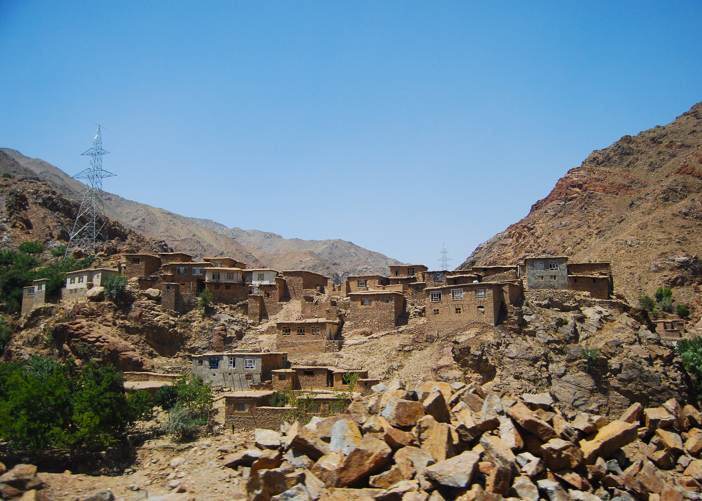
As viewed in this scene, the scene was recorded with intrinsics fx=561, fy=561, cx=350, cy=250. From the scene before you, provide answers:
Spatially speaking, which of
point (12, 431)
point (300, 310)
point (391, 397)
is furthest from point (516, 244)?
point (12, 431)

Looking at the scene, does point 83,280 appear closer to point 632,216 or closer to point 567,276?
point 567,276

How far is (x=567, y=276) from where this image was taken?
4225cm

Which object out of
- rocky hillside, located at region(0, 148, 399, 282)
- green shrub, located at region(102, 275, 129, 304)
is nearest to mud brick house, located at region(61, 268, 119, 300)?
green shrub, located at region(102, 275, 129, 304)

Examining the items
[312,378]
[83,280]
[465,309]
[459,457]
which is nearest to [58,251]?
[83,280]

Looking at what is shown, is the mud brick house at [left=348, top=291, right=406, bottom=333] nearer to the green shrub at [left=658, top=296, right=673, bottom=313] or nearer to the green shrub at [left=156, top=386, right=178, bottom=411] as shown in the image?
the green shrub at [left=156, top=386, right=178, bottom=411]

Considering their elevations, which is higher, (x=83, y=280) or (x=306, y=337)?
(x=83, y=280)

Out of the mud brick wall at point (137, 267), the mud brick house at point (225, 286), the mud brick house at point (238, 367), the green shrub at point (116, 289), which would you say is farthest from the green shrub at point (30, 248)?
the mud brick house at point (238, 367)

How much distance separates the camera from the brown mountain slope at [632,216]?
230 ft

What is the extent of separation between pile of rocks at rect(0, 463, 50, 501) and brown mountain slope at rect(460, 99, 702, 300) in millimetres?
64106

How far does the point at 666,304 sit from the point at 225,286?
50.1m

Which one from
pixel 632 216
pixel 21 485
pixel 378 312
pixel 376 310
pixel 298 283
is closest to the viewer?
pixel 21 485

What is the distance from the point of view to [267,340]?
45.4 metres

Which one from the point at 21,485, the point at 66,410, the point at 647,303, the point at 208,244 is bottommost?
the point at 21,485

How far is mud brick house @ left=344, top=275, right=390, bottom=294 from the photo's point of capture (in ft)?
167
